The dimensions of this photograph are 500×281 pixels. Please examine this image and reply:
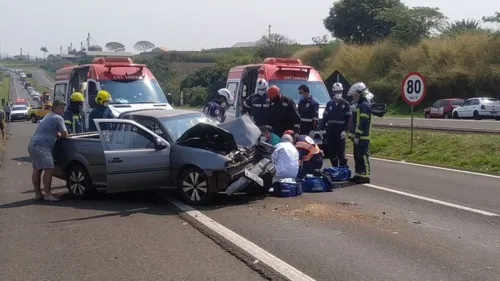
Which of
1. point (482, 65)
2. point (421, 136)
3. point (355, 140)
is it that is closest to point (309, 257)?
point (355, 140)

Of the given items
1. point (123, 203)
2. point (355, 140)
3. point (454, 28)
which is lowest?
point (123, 203)

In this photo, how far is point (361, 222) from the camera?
9094 millimetres

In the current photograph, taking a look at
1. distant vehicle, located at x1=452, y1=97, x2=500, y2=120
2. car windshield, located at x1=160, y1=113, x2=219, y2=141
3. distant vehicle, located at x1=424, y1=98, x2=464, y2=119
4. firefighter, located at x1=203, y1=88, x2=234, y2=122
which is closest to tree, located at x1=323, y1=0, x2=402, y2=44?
distant vehicle, located at x1=424, y1=98, x2=464, y2=119

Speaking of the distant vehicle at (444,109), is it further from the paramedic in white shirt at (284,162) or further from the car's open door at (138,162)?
the car's open door at (138,162)

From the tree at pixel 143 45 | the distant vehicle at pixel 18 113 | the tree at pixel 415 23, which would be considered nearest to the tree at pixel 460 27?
the tree at pixel 415 23

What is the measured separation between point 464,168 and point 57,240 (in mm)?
10585

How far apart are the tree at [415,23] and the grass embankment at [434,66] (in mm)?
1586

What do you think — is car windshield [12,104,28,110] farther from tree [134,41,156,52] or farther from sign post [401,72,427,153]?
tree [134,41,156,52]

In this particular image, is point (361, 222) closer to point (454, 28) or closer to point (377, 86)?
point (377, 86)

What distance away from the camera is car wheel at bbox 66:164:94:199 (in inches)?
446

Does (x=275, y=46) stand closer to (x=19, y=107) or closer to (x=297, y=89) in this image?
(x=19, y=107)

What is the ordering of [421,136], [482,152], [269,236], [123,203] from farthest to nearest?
[421,136]
[482,152]
[123,203]
[269,236]

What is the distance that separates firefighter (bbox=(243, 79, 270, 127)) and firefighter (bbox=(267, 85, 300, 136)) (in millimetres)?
355

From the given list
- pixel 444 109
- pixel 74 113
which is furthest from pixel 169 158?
pixel 444 109
